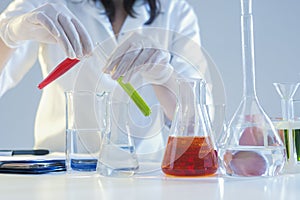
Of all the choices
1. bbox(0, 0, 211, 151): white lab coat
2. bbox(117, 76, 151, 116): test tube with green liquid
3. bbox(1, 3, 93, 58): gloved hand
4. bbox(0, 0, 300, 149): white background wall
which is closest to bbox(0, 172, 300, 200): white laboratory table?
bbox(117, 76, 151, 116): test tube with green liquid

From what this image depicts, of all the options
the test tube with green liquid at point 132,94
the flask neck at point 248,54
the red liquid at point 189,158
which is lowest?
the red liquid at point 189,158

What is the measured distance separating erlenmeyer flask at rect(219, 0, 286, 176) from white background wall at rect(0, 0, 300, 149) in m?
1.27

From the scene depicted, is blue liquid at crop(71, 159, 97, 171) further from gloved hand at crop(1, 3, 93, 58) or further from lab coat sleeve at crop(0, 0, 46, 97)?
lab coat sleeve at crop(0, 0, 46, 97)

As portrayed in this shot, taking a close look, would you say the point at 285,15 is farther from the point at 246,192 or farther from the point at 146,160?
the point at 246,192

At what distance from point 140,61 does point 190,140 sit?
0.81 feet

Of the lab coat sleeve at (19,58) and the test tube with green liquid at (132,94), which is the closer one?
the test tube with green liquid at (132,94)

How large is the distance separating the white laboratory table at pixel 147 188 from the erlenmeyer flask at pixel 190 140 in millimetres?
22

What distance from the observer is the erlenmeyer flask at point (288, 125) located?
0.75m

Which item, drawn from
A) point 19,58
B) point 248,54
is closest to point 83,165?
point 248,54

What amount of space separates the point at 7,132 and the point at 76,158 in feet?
4.53

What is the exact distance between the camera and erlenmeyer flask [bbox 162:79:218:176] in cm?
66

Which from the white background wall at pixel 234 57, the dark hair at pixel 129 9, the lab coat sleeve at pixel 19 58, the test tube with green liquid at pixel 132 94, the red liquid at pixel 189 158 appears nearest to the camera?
the red liquid at pixel 189 158

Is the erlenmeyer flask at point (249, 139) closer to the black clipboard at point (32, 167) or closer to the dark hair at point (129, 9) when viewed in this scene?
the black clipboard at point (32, 167)

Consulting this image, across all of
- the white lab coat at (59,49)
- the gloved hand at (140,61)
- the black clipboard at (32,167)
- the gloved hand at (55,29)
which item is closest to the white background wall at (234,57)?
the white lab coat at (59,49)
